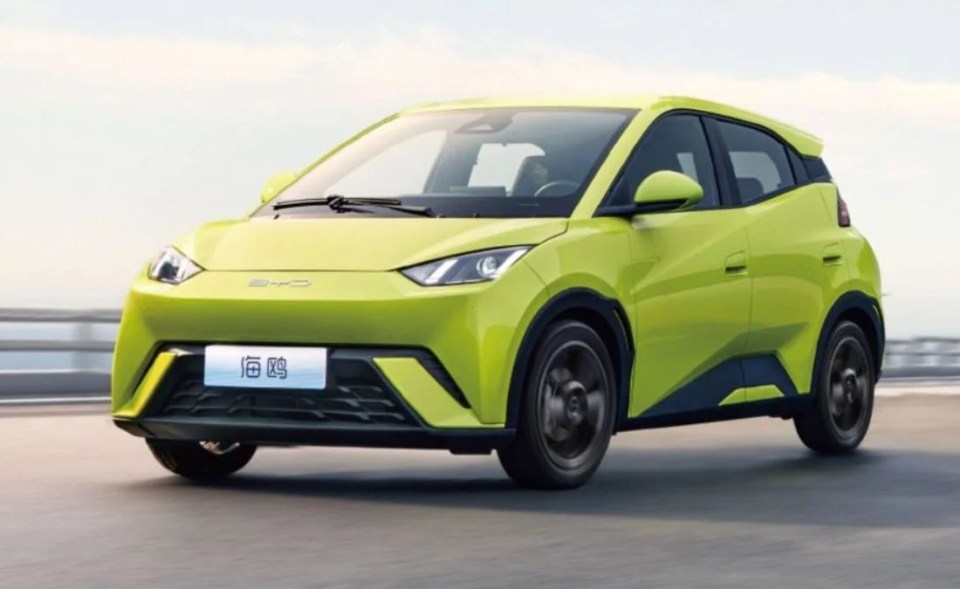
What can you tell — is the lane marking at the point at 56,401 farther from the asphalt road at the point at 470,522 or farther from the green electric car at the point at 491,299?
the green electric car at the point at 491,299

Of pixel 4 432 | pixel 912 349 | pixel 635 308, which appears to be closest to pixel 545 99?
pixel 635 308

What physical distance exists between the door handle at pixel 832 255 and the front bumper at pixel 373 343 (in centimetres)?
292

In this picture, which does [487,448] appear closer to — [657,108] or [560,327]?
[560,327]

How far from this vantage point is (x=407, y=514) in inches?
329

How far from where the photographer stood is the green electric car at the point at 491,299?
8.60m

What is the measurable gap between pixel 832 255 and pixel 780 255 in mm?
713

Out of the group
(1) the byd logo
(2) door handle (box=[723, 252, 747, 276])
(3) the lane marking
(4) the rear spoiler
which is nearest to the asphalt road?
(1) the byd logo

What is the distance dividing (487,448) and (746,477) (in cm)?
214

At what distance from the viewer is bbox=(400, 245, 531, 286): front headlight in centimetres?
864

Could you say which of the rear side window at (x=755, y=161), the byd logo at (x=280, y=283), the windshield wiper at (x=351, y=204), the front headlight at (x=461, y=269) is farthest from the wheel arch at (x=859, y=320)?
the byd logo at (x=280, y=283)

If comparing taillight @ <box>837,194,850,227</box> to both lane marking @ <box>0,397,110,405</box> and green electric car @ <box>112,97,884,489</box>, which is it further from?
lane marking @ <box>0,397,110,405</box>

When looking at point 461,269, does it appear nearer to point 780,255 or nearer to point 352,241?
point 352,241

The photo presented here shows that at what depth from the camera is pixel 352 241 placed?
8938 millimetres

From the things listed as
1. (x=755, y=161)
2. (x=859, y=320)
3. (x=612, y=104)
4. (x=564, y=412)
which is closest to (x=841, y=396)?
(x=859, y=320)
